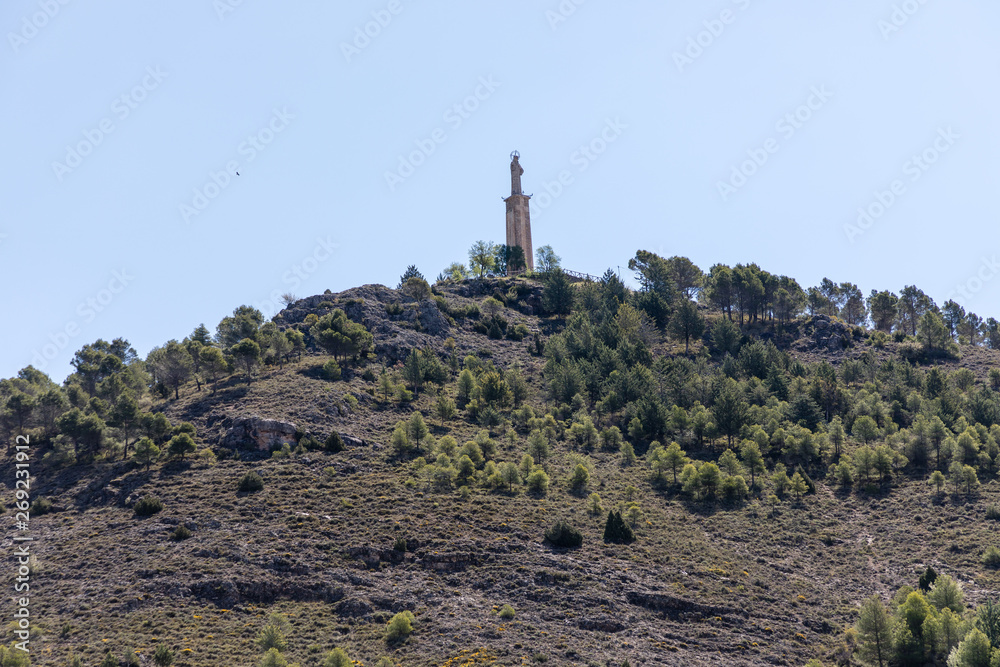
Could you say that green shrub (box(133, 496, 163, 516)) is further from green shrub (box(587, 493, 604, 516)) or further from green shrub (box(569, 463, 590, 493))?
green shrub (box(587, 493, 604, 516))

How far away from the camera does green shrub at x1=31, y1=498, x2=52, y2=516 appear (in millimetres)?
60375

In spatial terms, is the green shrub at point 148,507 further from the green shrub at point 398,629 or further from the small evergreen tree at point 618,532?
the small evergreen tree at point 618,532

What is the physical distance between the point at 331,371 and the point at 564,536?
1458 inches

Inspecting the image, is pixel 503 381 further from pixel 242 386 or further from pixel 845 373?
pixel 845 373

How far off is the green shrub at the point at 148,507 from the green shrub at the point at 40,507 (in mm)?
6706

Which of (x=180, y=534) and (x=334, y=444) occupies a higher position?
(x=334, y=444)

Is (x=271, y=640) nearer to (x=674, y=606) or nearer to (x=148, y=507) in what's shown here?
(x=148, y=507)

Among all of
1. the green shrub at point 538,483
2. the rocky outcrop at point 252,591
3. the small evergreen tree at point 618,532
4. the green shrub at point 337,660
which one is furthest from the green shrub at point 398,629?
the green shrub at point 538,483

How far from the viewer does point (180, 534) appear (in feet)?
183

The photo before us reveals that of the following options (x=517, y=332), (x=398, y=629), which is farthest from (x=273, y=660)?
(x=517, y=332)

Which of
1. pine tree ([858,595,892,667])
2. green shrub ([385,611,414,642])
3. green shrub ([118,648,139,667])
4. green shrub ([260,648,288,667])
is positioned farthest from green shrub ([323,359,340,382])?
pine tree ([858,595,892,667])

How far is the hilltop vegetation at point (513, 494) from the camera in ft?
153

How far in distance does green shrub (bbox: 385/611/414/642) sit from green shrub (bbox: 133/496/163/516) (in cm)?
2266

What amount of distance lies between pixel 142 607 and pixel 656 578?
3077 centimetres
